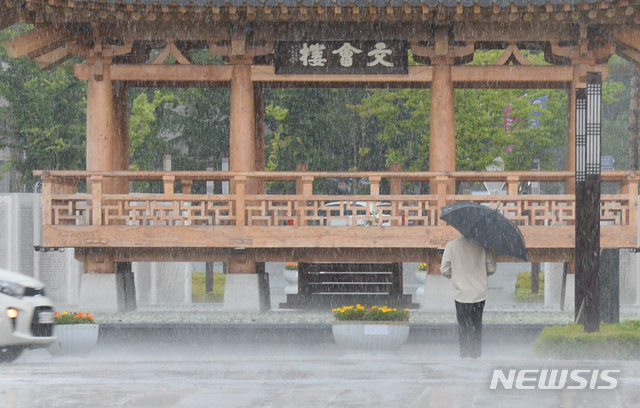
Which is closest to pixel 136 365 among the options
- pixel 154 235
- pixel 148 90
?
pixel 154 235

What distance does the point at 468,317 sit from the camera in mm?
12977

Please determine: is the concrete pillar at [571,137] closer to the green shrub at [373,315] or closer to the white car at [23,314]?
the green shrub at [373,315]

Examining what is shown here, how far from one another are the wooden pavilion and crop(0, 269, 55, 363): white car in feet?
17.5

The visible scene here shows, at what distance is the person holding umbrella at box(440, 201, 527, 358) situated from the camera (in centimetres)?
1286

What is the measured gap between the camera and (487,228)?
1288 cm

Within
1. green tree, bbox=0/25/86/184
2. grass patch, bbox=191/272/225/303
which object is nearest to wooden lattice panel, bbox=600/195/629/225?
grass patch, bbox=191/272/225/303

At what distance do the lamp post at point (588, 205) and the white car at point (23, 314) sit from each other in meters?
6.62

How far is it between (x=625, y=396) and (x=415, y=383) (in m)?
2.07

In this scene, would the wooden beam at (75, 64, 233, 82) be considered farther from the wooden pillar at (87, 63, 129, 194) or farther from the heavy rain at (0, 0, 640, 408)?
the wooden pillar at (87, 63, 129, 194)

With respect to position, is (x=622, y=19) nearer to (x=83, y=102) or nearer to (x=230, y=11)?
(x=230, y=11)

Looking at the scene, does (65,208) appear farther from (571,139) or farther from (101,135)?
(571,139)

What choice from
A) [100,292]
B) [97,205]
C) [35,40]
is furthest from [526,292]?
[35,40]

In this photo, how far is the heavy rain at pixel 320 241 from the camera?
38.0ft

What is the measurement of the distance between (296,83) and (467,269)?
7.51 m
